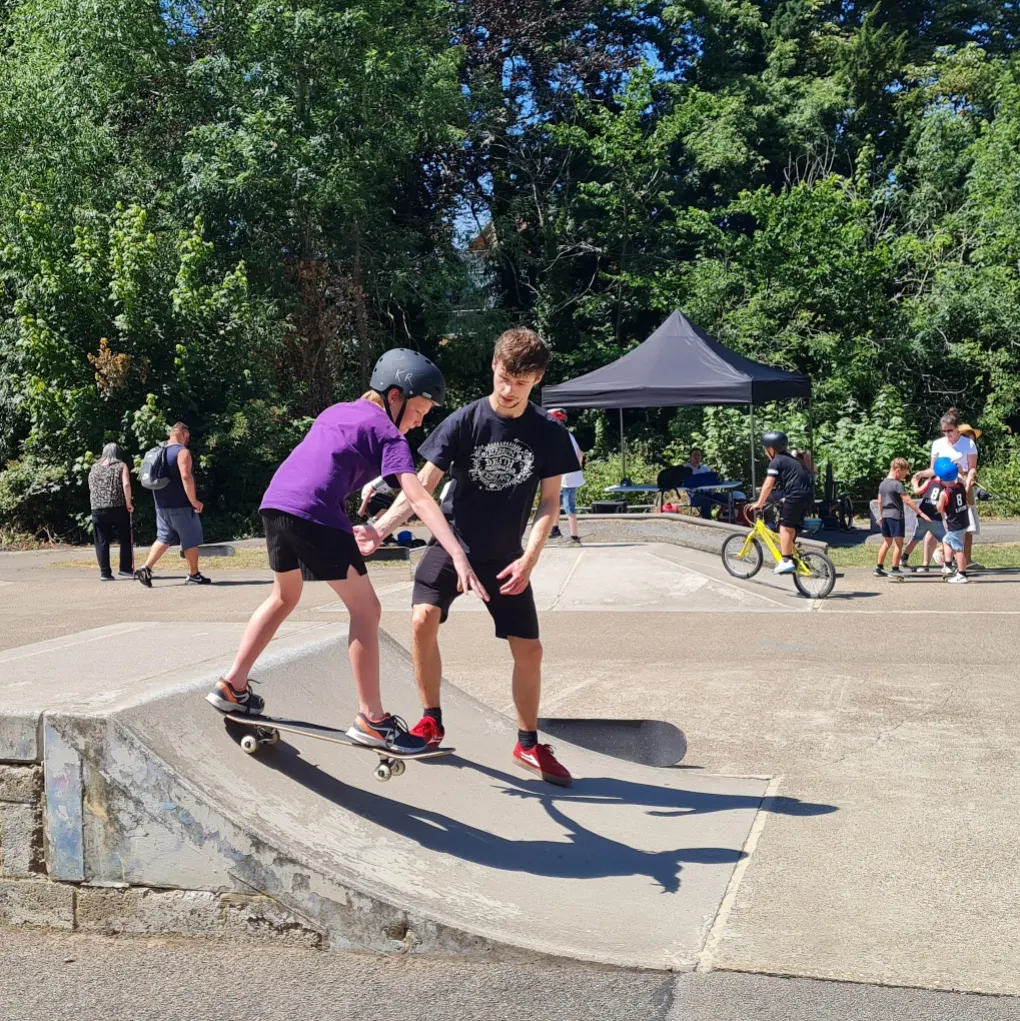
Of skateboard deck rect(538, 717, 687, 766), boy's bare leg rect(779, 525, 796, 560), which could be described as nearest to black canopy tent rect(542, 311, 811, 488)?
boy's bare leg rect(779, 525, 796, 560)

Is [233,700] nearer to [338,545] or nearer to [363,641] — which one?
[363,641]

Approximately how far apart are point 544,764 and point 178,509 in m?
10.2

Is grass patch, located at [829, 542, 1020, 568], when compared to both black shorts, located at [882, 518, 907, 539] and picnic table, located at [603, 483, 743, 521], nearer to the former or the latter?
black shorts, located at [882, 518, 907, 539]

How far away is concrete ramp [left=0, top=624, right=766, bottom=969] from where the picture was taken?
12.5 ft

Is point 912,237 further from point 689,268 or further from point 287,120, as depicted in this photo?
point 287,120

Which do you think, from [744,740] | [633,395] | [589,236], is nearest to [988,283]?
[589,236]

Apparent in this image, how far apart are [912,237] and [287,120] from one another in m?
15.0

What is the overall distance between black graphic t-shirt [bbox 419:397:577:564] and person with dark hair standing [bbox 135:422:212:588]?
31.3ft

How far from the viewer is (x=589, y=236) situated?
33.1 m

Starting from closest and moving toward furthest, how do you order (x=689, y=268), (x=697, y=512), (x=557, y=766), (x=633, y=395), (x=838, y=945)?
(x=838, y=945) < (x=557, y=766) < (x=633, y=395) < (x=697, y=512) < (x=689, y=268)

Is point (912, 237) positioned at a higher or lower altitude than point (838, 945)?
higher

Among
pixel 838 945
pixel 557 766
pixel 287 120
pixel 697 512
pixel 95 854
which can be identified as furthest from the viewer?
pixel 287 120

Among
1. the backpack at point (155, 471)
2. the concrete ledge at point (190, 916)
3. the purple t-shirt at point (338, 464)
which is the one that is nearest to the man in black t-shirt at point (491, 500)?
the purple t-shirt at point (338, 464)

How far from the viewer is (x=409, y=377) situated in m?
4.72
